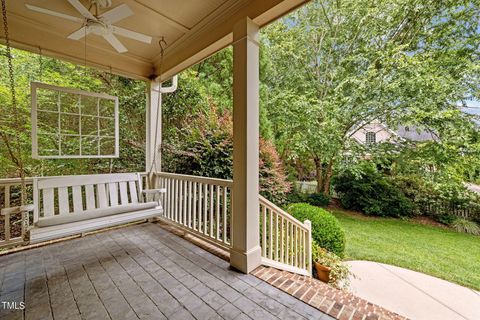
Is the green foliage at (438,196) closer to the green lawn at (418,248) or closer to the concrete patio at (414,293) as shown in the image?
the green lawn at (418,248)

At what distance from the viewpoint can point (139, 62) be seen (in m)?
3.38

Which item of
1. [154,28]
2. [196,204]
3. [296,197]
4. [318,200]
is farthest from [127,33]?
[318,200]

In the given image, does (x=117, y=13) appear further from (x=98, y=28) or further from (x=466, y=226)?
(x=466, y=226)

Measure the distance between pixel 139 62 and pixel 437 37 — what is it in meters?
7.11

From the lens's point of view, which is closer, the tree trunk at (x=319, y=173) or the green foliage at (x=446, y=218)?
the green foliage at (x=446, y=218)

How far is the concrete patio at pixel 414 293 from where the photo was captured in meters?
2.52

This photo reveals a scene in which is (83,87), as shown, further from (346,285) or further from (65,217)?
(346,285)

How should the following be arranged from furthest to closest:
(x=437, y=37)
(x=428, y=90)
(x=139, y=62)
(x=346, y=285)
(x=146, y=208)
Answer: (x=437, y=37) → (x=428, y=90) → (x=139, y=62) → (x=346, y=285) → (x=146, y=208)

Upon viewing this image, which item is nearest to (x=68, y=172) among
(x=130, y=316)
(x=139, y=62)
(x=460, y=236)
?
(x=139, y=62)

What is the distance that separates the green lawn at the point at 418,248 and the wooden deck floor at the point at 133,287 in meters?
3.21

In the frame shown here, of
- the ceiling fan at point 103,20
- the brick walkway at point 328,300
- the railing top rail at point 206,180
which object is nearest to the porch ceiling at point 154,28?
the ceiling fan at point 103,20

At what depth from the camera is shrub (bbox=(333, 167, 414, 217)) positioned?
21.2 feet

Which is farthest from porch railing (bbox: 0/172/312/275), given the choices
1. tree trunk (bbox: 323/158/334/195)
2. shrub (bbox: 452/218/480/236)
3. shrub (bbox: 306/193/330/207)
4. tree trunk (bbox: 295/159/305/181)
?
shrub (bbox: 452/218/480/236)

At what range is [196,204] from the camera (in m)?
3.02
